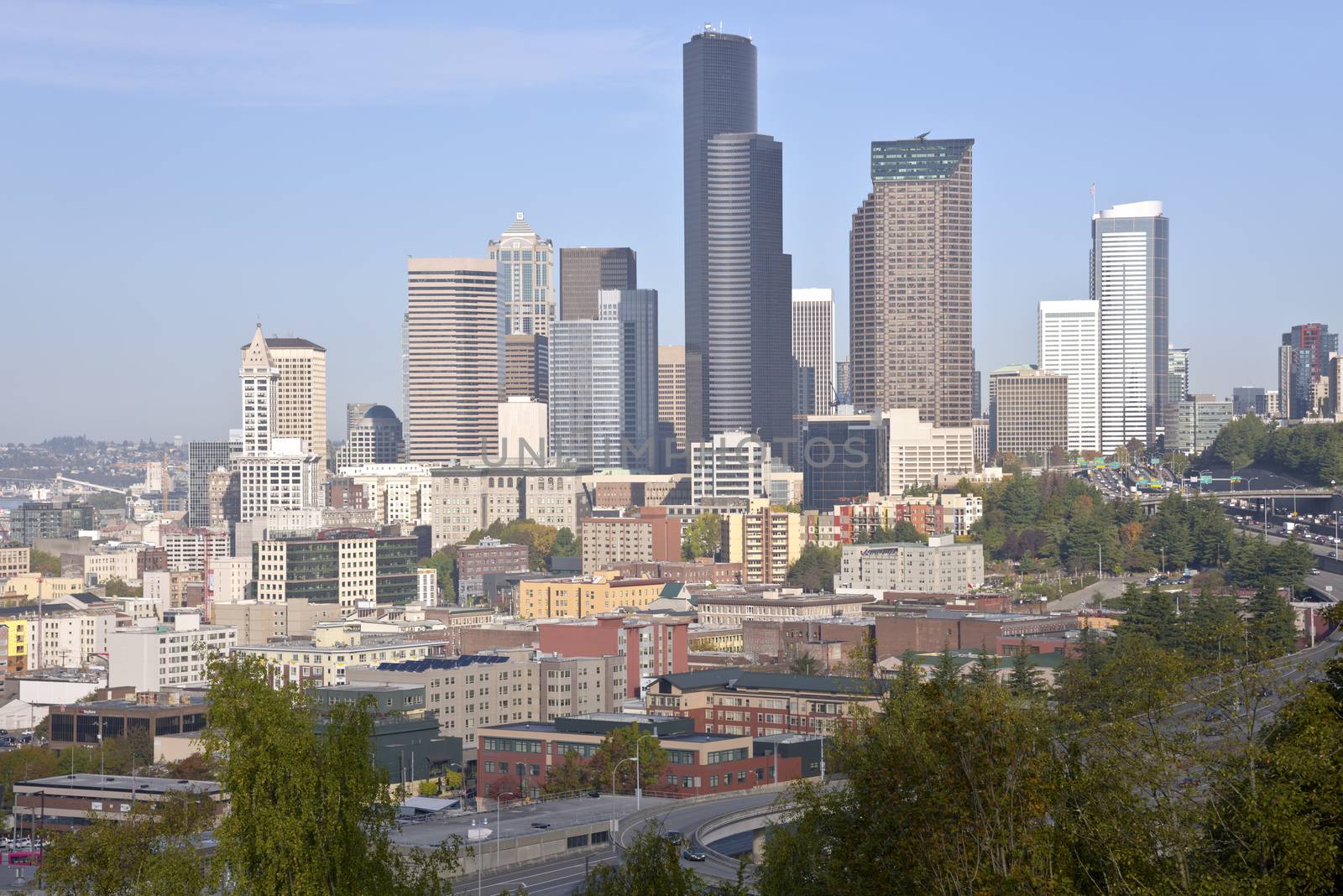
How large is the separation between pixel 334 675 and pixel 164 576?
46.6 metres

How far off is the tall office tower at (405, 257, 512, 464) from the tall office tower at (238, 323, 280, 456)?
1643 centimetres

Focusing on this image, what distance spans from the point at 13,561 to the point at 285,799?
124352mm

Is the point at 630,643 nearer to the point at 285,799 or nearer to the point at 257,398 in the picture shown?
the point at 285,799

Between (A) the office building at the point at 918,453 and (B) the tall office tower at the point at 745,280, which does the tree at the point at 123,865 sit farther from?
(B) the tall office tower at the point at 745,280

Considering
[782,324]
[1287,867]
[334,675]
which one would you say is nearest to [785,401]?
[782,324]

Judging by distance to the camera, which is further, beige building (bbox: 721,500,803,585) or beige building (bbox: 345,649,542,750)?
beige building (bbox: 721,500,803,585)

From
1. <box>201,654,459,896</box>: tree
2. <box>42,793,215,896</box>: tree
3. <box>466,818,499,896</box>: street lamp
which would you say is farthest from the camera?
<box>466,818,499,896</box>: street lamp

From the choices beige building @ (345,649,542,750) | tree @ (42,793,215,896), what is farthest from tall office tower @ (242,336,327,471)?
tree @ (42,793,215,896)

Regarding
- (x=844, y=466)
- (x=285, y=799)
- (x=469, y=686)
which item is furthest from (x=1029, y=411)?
(x=285, y=799)

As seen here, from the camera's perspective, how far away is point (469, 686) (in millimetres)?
69625

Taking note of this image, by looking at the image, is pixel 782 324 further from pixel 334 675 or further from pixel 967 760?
pixel 967 760

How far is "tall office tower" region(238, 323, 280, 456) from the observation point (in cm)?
16450

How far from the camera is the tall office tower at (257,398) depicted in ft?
540

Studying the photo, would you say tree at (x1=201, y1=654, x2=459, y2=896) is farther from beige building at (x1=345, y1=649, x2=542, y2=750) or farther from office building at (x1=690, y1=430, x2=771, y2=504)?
office building at (x1=690, y1=430, x2=771, y2=504)
